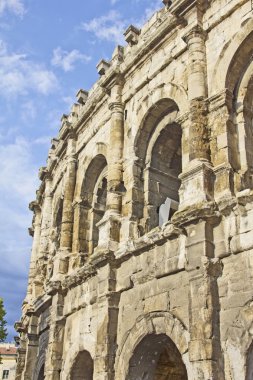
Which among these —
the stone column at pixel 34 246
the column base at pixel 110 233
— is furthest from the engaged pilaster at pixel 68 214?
the stone column at pixel 34 246

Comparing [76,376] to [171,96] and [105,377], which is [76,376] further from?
[171,96]

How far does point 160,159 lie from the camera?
11.3m

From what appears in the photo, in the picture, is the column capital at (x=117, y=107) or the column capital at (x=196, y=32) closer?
the column capital at (x=196, y=32)

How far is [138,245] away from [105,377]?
2506mm

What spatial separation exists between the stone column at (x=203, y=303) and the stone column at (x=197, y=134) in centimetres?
61

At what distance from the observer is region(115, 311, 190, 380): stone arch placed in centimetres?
789

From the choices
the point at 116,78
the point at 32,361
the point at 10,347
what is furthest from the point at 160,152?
the point at 10,347

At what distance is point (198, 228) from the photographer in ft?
26.2

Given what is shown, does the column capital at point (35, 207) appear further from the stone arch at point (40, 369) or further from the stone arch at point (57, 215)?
the stone arch at point (40, 369)

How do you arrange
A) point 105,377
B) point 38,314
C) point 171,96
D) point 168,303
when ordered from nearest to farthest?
point 168,303, point 105,377, point 171,96, point 38,314

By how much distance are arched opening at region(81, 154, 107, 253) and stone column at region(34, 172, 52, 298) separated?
11.3 feet

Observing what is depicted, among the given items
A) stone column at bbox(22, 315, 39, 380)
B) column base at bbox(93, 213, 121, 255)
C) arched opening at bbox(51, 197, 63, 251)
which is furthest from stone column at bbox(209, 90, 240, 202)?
stone column at bbox(22, 315, 39, 380)

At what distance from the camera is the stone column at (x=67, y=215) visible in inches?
502

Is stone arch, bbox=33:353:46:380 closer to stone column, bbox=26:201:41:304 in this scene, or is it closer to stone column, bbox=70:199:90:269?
stone column, bbox=26:201:41:304
